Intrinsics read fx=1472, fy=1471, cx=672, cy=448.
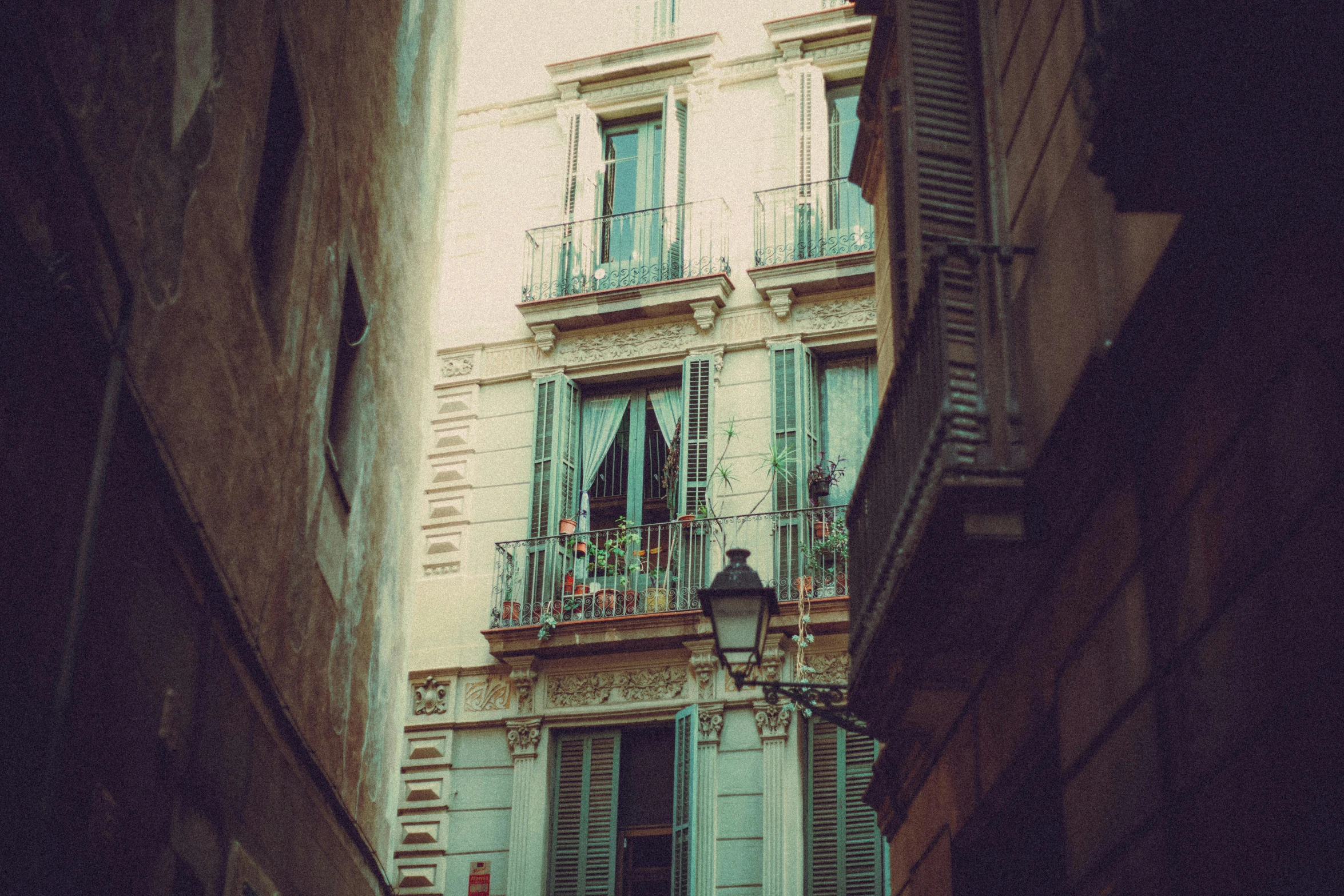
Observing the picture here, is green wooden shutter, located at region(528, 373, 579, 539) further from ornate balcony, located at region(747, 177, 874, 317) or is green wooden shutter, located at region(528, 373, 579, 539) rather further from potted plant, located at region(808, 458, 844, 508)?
potted plant, located at region(808, 458, 844, 508)

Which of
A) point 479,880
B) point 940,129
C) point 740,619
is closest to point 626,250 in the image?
point 479,880

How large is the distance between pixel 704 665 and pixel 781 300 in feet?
14.9

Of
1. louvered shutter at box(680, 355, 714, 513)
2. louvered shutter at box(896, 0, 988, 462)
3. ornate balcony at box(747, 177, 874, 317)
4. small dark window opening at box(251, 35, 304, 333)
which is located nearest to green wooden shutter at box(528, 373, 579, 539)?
louvered shutter at box(680, 355, 714, 513)

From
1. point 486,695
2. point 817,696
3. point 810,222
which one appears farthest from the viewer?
point 810,222

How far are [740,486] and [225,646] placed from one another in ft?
34.0

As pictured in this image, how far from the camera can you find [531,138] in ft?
65.0

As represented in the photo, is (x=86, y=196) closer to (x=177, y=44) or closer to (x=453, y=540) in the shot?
(x=177, y=44)

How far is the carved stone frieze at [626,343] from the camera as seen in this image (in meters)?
17.9

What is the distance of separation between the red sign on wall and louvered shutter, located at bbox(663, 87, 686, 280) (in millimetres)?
7317

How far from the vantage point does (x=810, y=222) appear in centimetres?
1800

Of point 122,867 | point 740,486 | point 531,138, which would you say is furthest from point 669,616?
point 122,867

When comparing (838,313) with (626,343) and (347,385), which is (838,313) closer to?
(626,343)

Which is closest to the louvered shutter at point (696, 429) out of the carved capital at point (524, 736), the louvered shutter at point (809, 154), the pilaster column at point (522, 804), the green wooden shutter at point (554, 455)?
the green wooden shutter at point (554, 455)

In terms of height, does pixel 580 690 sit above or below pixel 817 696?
above
